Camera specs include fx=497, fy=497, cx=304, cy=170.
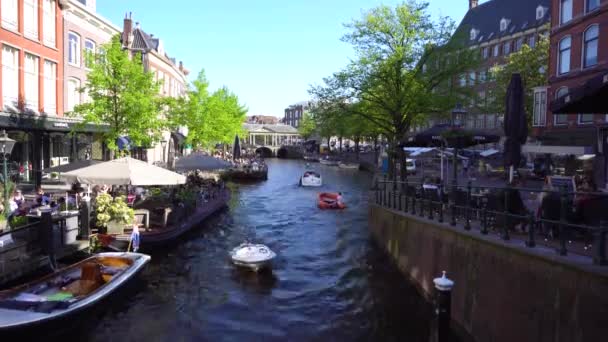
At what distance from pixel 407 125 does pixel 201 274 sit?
1673 cm

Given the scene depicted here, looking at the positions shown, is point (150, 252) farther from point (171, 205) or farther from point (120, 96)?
point (120, 96)

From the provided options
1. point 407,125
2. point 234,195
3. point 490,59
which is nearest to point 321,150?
point 490,59

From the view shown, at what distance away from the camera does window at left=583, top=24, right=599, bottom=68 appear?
24386 millimetres

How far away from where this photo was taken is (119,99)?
23.3 m

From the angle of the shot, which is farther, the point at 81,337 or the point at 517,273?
the point at 81,337

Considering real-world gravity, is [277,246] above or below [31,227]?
below

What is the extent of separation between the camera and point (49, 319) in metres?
9.78

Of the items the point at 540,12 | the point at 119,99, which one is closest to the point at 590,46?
the point at 119,99

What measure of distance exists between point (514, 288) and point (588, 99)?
327cm

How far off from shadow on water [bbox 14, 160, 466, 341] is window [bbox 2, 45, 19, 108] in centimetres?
1066

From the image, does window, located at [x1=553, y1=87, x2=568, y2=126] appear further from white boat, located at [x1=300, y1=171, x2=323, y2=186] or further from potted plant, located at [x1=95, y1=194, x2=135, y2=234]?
potted plant, located at [x1=95, y1=194, x2=135, y2=234]

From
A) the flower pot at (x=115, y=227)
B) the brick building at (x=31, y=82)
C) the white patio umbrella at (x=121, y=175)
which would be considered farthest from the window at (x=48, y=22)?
the flower pot at (x=115, y=227)

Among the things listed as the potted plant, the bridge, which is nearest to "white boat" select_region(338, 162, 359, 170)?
the bridge

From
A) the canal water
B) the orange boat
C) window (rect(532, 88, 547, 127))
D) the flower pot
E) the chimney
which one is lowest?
the canal water
